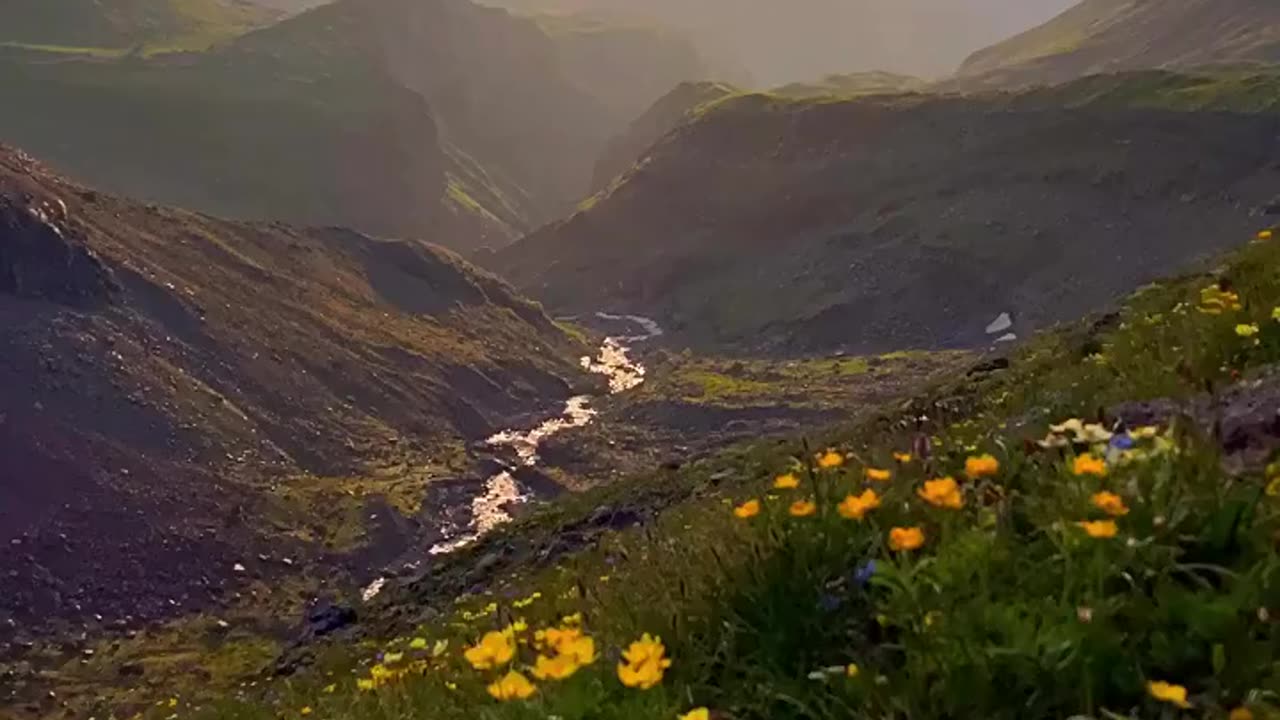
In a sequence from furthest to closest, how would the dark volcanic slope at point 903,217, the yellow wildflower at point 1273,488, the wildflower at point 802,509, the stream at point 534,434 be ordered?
the dark volcanic slope at point 903,217
the stream at point 534,434
the wildflower at point 802,509
the yellow wildflower at point 1273,488

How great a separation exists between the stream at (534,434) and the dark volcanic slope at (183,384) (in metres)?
3.06

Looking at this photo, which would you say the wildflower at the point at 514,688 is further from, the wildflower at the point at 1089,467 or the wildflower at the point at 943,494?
the wildflower at the point at 1089,467

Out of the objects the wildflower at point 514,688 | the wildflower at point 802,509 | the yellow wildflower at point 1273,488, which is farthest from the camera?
the wildflower at point 802,509

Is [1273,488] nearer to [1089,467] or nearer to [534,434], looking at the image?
[1089,467]

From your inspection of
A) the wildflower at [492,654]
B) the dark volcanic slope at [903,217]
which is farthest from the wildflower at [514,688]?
the dark volcanic slope at [903,217]

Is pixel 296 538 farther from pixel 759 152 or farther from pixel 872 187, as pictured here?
pixel 759 152

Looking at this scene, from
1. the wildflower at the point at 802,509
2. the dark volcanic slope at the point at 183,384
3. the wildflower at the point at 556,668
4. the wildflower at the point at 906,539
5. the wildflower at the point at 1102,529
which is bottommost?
the dark volcanic slope at the point at 183,384

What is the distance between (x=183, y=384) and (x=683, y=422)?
116 ft

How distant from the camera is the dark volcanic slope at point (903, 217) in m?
106

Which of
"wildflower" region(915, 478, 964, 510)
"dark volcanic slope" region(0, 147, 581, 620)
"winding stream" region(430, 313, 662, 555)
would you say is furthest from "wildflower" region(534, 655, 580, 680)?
"dark volcanic slope" region(0, 147, 581, 620)

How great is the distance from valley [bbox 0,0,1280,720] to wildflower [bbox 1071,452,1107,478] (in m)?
0.04

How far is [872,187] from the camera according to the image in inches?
5320

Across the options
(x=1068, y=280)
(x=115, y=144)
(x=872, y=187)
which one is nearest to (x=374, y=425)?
(x=1068, y=280)

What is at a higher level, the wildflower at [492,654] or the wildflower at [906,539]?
the wildflower at [906,539]
